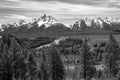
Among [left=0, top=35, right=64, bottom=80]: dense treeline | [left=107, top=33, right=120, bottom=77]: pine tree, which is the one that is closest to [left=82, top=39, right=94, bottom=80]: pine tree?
[left=0, top=35, right=64, bottom=80]: dense treeline

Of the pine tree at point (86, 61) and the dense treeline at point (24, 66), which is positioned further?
the pine tree at point (86, 61)

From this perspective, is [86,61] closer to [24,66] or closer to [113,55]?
[113,55]

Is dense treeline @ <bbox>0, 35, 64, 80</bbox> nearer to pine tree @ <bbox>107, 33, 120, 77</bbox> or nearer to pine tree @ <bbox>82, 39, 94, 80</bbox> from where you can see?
pine tree @ <bbox>82, 39, 94, 80</bbox>

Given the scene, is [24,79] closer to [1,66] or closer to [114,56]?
[1,66]

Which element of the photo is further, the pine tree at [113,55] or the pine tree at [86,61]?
the pine tree at [113,55]

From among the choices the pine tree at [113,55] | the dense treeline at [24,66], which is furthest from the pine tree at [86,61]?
the pine tree at [113,55]

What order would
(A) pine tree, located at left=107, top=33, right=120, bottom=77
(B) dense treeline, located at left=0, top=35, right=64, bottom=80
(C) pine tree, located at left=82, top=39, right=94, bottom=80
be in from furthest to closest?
1. (A) pine tree, located at left=107, top=33, right=120, bottom=77
2. (C) pine tree, located at left=82, top=39, right=94, bottom=80
3. (B) dense treeline, located at left=0, top=35, right=64, bottom=80

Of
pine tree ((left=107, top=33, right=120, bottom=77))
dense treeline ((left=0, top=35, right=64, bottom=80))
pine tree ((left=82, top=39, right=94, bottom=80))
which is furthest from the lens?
pine tree ((left=107, top=33, right=120, bottom=77))

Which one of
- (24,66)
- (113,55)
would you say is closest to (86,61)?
(113,55)

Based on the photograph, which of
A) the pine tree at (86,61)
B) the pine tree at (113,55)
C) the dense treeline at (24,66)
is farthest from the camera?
the pine tree at (113,55)

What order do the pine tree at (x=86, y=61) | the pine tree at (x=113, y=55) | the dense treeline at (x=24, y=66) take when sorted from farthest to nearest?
the pine tree at (x=113, y=55) < the pine tree at (x=86, y=61) < the dense treeline at (x=24, y=66)

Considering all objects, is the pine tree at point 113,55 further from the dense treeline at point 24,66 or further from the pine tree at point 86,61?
the dense treeline at point 24,66
